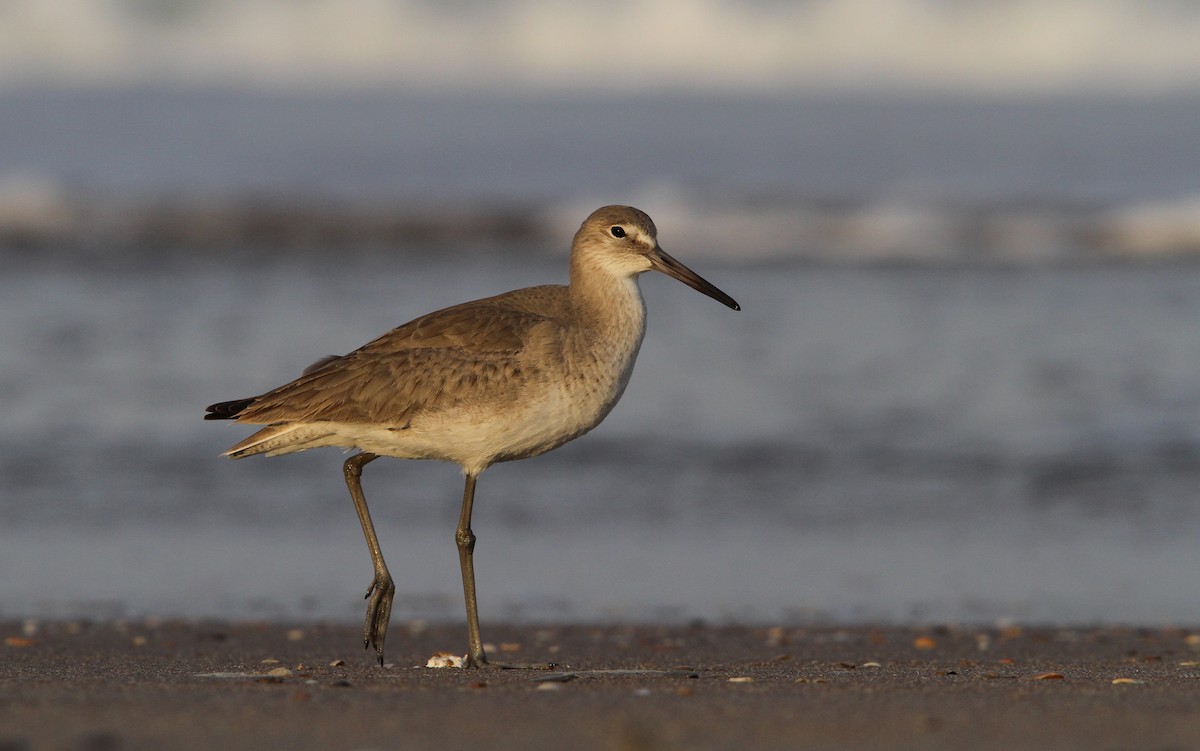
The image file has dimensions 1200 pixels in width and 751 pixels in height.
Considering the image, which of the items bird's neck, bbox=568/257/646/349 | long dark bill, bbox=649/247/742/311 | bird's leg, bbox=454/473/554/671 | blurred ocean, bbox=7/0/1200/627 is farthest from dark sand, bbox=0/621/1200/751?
long dark bill, bbox=649/247/742/311

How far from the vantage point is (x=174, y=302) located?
14023 millimetres

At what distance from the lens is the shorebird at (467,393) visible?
5832mm

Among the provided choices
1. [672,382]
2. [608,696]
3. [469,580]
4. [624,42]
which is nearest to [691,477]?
[672,382]

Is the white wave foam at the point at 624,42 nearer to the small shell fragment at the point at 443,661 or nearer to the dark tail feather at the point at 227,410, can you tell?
the dark tail feather at the point at 227,410

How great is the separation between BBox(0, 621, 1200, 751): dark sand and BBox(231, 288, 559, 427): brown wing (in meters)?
0.92

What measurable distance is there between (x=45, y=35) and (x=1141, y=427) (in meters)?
25.6

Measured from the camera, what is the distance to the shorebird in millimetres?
5832

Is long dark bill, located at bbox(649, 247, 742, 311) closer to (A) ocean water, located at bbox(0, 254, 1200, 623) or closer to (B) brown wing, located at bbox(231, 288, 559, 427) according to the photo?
(B) brown wing, located at bbox(231, 288, 559, 427)

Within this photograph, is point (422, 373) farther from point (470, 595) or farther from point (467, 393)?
point (470, 595)

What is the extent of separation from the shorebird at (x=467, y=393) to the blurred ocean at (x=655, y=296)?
1377 mm

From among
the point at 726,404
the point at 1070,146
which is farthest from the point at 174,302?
the point at 1070,146

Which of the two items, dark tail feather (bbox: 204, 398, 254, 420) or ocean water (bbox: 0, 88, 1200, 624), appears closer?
dark tail feather (bbox: 204, 398, 254, 420)

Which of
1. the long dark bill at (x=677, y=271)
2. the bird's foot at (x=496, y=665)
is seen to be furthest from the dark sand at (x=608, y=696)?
the long dark bill at (x=677, y=271)

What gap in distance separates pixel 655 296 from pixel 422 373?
28.9 ft
